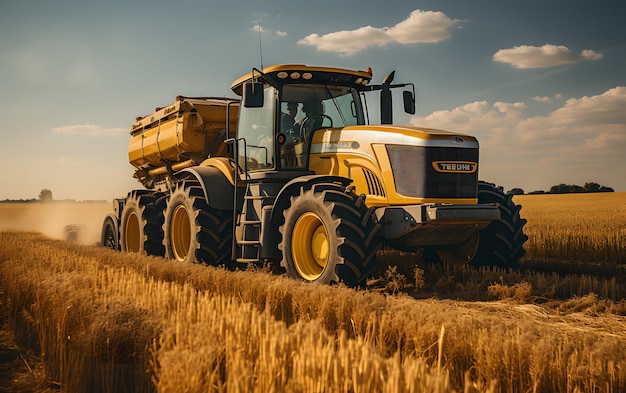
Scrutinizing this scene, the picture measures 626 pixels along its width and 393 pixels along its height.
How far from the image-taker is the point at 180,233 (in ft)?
37.0

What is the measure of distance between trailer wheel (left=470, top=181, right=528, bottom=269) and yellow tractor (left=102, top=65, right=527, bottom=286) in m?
0.02

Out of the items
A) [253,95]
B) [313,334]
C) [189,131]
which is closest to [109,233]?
[189,131]

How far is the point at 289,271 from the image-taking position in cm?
813

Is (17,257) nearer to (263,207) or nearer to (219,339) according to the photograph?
(263,207)

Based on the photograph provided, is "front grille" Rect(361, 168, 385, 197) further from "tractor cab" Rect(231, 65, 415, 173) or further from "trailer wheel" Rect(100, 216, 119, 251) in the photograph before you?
"trailer wheel" Rect(100, 216, 119, 251)

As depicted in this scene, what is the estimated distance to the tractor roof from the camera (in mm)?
9000

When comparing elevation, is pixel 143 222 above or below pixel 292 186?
below

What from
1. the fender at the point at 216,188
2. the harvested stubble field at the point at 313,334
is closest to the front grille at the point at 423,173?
the harvested stubble field at the point at 313,334

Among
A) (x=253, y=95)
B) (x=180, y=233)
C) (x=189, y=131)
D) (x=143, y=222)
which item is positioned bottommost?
(x=180, y=233)

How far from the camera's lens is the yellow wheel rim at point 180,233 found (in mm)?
11055

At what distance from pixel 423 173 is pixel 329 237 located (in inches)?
57.7

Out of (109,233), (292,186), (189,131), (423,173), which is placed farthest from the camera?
(109,233)

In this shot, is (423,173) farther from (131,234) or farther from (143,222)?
(131,234)

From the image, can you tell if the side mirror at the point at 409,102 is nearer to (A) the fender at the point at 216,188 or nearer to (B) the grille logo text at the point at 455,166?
(B) the grille logo text at the point at 455,166
